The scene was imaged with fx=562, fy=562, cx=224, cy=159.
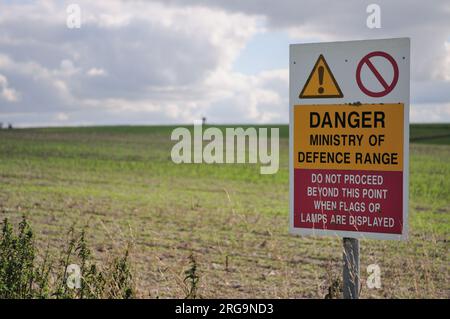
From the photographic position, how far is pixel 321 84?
4992mm

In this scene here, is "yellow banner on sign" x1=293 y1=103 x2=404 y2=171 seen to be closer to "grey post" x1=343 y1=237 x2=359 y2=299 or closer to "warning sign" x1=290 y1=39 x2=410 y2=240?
"warning sign" x1=290 y1=39 x2=410 y2=240

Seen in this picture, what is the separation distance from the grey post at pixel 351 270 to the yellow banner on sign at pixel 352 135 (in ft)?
2.31

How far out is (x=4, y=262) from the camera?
6074 millimetres

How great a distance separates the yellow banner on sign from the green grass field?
1212 mm

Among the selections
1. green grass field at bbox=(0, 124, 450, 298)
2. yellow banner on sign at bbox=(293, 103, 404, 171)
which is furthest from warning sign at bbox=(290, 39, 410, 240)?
green grass field at bbox=(0, 124, 450, 298)

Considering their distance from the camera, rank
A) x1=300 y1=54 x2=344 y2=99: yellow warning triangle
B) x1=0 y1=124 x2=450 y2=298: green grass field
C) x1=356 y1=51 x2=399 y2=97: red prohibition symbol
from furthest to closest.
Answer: x1=0 y1=124 x2=450 y2=298: green grass field
x1=300 y1=54 x2=344 y2=99: yellow warning triangle
x1=356 y1=51 x2=399 y2=97: red prohibition symbol

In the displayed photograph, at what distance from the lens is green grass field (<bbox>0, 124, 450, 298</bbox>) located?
872cm

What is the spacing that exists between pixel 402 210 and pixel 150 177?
22.2m

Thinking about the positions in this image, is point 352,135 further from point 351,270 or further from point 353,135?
point 351,270

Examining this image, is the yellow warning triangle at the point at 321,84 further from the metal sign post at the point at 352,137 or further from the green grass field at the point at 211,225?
the green grass field at the point at 211,225

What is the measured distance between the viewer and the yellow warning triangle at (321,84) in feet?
16.3

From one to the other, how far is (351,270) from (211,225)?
31.1ft
